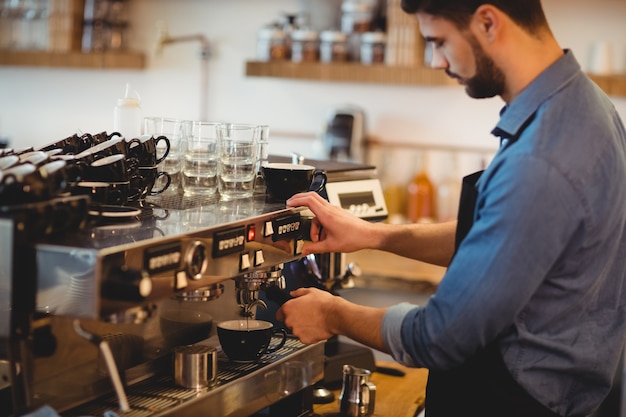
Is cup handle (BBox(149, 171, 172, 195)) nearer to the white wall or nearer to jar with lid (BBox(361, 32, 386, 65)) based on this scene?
jar with lid (BBox(361, 32, 386, 65))

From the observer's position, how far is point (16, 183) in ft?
4.12

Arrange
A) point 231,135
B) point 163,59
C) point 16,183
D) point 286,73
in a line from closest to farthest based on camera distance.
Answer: point 16,183, point 231,135, point 286,73, point 163,59

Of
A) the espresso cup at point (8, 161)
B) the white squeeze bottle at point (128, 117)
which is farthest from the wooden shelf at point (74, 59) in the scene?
the espresso cup at point (8, 161)

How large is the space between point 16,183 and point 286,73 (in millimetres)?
3026

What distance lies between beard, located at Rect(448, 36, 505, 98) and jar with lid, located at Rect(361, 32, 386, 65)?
8.41 ft

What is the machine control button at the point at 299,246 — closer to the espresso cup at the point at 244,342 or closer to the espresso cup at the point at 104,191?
the espresso cup at the point at 244,342

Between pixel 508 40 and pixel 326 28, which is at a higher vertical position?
pixel 326 28

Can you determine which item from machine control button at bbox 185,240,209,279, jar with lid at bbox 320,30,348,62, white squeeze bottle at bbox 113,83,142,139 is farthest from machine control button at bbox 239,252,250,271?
jar with lid at bbox 320,30,348,62

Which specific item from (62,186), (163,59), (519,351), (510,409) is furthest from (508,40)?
(163,59)

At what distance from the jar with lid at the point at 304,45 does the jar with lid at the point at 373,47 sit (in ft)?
0.79

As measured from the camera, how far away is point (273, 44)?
4.26 meters

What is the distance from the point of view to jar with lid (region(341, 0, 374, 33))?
13.4 feet

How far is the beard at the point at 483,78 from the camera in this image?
4.90ft

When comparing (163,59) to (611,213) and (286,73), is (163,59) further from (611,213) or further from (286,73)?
(611,213)
